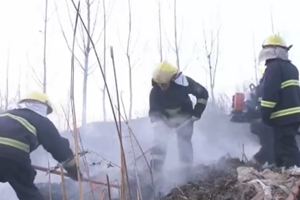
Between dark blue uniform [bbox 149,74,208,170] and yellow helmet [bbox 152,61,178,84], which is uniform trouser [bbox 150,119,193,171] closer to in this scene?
dark blue uniform [bbox 149,74,208,170]

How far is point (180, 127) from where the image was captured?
23.5 feet

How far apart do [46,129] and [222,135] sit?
26.8 feet

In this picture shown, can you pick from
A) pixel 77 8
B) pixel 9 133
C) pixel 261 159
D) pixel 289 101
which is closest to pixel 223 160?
pixel 261 159

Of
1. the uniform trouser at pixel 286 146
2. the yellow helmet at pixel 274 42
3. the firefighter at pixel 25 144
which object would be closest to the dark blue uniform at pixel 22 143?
the firefighter at pixel 25 144

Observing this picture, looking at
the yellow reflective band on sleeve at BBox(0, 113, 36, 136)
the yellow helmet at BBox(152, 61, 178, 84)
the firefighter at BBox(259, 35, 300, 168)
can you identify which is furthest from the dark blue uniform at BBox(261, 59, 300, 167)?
the yellow reflective band on sleeve at BBox(0, 113, 36, 136)

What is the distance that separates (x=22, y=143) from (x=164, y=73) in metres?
2.50

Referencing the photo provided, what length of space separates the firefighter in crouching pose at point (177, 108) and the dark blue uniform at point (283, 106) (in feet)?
5.51

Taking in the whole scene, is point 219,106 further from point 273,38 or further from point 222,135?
point 273,38

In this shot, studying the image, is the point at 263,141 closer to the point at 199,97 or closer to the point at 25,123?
the point at 199,97

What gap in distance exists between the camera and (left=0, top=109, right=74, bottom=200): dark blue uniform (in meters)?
5.20

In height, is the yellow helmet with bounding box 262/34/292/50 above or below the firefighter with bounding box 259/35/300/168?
above

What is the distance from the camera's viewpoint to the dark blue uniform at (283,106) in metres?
5.52

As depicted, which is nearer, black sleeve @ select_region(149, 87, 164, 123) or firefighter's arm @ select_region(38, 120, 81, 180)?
firefighter's arm @ select_region(38, 120, 81, 180)

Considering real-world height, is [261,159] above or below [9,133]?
below
